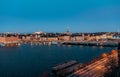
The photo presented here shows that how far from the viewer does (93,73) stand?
11.6m

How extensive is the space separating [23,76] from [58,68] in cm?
180

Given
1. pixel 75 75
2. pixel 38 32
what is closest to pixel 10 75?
pixel 75 75

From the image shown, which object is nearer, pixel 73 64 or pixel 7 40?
pixel 73 64

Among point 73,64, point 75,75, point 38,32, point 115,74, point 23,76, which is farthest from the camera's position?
point 38,32

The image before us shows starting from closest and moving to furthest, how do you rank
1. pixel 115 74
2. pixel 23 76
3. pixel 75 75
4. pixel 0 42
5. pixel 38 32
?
pixel 115 74
pixel 75 75
pixel 23 76
pixel 0 42
pixel 38 32

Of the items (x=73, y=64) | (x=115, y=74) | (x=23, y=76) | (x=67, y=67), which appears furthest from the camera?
(x=73, y=64)

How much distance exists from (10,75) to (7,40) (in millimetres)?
36864

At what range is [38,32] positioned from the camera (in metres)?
78.2

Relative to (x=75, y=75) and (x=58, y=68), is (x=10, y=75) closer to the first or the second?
(x=58, y=68)

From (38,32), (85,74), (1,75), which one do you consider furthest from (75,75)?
(38,32)

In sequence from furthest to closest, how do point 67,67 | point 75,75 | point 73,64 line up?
point 73,64, point 67,67, point 75,75

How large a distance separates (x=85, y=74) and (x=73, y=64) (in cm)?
426

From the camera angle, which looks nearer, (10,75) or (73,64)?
(10,75)

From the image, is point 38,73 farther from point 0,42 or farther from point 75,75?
point 0,42
